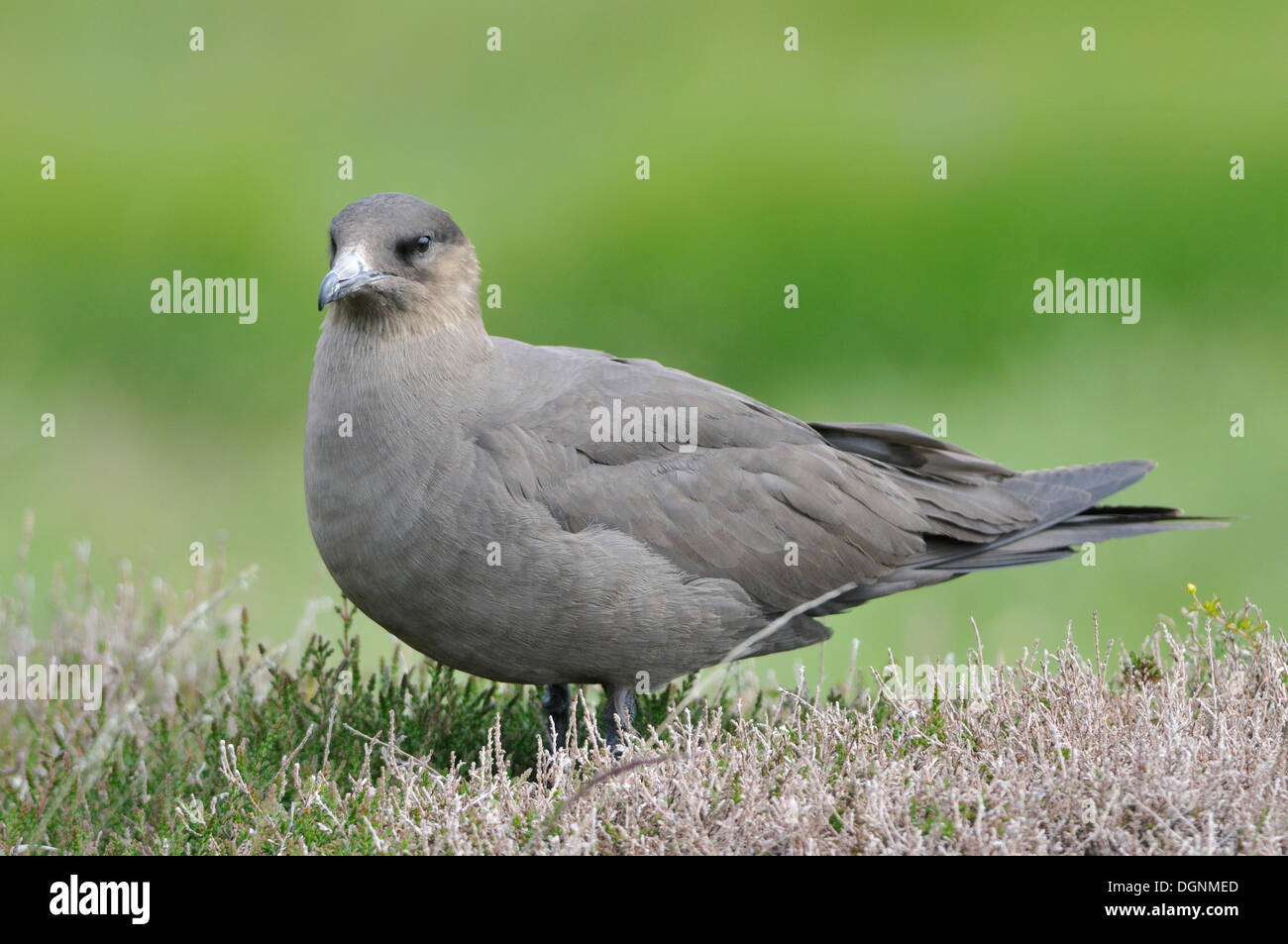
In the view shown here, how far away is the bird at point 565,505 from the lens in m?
4.80

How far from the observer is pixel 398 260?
509 centimetres

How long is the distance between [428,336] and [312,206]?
261 inches

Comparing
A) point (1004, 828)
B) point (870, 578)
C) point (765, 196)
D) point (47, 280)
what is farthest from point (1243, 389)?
point (47, 280)

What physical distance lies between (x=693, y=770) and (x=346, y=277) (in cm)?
205

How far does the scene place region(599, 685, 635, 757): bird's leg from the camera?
503cm
